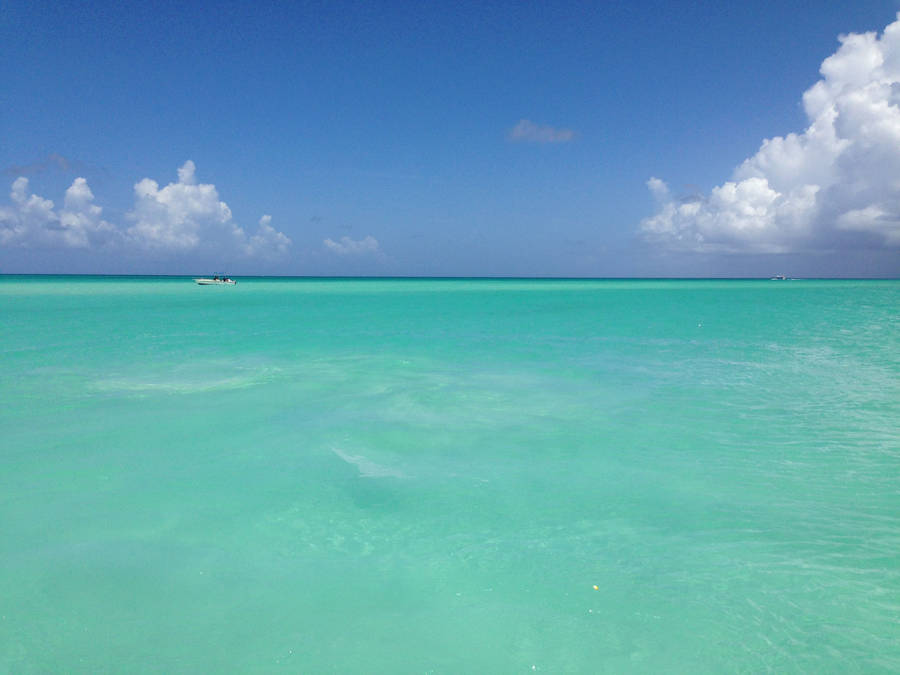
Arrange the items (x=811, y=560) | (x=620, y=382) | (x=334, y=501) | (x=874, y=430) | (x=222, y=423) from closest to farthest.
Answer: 1. (x=811, y=560)
2. (x=334, y=501)
3. (x=874, y=430)
4. (x=222, y=423)
5. (x=620, y=382)

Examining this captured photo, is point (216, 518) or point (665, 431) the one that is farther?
point (665, 431)

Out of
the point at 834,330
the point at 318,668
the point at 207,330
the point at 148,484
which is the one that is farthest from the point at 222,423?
the point at 834,330

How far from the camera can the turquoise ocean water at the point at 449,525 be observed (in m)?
3.77

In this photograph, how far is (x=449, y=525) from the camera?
5422 millimetres

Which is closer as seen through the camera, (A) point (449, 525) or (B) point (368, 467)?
(A) point (449, 525)

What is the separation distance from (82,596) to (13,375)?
429 inches

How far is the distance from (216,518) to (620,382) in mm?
9005

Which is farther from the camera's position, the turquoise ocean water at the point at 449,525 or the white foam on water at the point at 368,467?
the white foam on water at the point at 368,467

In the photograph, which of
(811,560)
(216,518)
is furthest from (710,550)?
(216,518)

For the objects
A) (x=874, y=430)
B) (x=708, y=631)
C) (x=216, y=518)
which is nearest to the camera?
(x=708, y=631)

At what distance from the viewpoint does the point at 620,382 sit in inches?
475

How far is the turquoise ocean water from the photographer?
12.4 feet

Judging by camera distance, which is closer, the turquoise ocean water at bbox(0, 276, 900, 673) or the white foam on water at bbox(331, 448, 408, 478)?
the turquoise ocean water at bbox(0, 276, 900, 673)

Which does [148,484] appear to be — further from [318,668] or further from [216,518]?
[318,668]
